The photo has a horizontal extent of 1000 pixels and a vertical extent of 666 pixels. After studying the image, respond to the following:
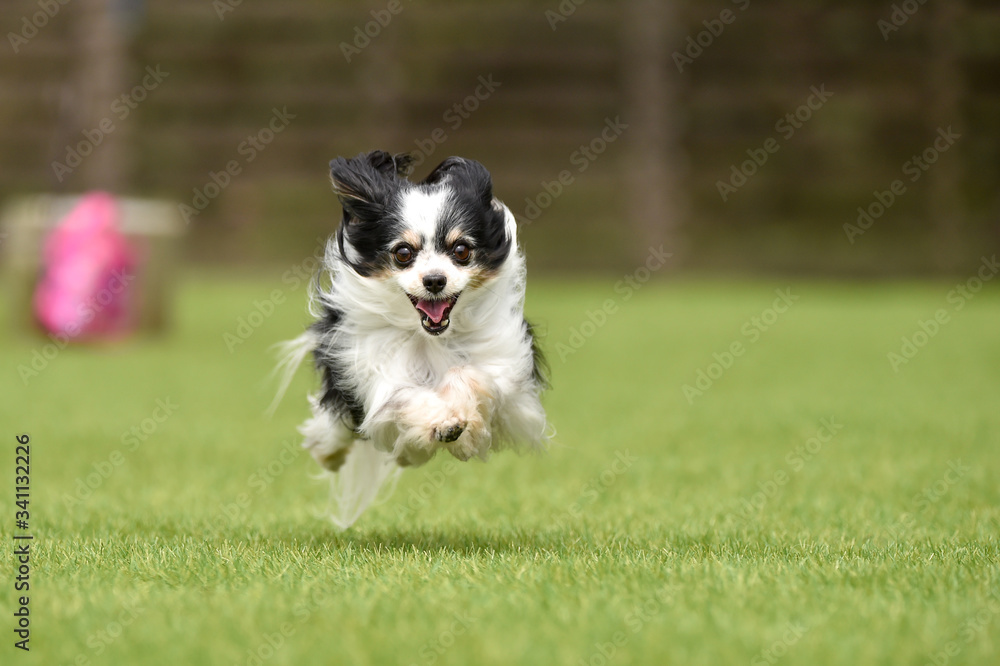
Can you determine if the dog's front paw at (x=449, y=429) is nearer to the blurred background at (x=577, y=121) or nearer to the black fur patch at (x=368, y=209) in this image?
the black fur patch at (x=368, y=209)

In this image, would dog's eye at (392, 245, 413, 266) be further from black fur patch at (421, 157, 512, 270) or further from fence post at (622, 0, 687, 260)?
fence post at (622, 0, 687, 260)

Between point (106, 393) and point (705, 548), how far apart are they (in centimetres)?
564

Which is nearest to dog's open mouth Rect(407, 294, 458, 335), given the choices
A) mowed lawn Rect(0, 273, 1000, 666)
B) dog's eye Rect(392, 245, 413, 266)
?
dog's eye Rect(392, 245, 413, 266)

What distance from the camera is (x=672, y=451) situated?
20.5ft

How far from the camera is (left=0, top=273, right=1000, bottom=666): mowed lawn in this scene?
2.70 m

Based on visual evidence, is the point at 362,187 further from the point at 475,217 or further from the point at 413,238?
the point at 475,217

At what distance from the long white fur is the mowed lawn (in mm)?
346

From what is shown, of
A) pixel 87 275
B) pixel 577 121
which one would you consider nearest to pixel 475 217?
pixel 87 275

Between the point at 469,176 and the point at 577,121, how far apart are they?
16.2 m

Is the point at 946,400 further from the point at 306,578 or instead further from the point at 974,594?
the point at 306,578

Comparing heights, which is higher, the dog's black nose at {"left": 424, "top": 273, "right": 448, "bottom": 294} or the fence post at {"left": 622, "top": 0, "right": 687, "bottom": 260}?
the dog's black nose at {"left": 424, "top": 273, "right": 448, "bottom": 294}

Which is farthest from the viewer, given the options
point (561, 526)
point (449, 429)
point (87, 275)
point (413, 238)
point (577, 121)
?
point (577, 121)

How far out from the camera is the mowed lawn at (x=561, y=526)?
8.86ft

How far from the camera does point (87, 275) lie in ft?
34.0
